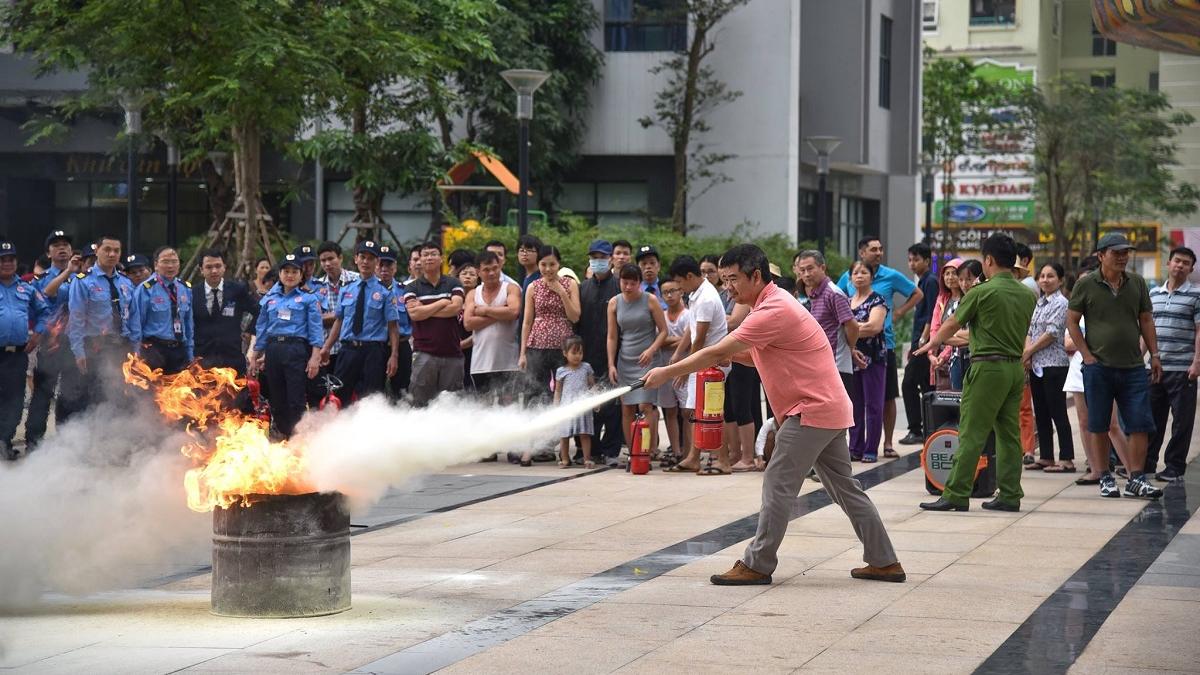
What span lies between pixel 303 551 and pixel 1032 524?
561cm

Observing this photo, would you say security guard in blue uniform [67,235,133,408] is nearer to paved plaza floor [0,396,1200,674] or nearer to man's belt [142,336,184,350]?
man's belt [142,336,184,350]

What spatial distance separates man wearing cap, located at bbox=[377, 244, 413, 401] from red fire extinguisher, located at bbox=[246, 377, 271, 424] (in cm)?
118

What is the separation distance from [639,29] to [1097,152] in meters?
20.7

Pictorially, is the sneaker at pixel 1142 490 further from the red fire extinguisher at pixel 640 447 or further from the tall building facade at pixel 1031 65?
the tall building facade at pixel 1031 65

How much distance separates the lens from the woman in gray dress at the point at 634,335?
47.7ft

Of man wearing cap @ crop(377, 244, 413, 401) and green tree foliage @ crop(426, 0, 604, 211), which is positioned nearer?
man wearing cap @ crop(377, 244, 413, 401)

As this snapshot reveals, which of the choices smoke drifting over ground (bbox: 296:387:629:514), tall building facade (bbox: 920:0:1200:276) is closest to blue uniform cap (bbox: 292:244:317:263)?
smoke drifting over ground (bbox: 296:387:629:514)

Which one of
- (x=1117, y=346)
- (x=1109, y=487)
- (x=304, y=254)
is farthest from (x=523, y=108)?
(x=1109, y=487)

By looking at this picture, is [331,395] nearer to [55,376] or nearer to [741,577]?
[55,376]

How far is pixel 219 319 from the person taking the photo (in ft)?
48.4

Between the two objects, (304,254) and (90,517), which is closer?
(90,517)

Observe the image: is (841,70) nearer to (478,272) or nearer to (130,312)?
(478,272)

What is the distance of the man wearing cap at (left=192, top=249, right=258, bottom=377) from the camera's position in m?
14.7

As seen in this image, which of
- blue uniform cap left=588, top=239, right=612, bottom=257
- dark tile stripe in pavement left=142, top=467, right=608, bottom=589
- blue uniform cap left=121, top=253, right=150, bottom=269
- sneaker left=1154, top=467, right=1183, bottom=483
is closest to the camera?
dark tile stripe in pavement left=142, top=467, right=608, bottom=589
